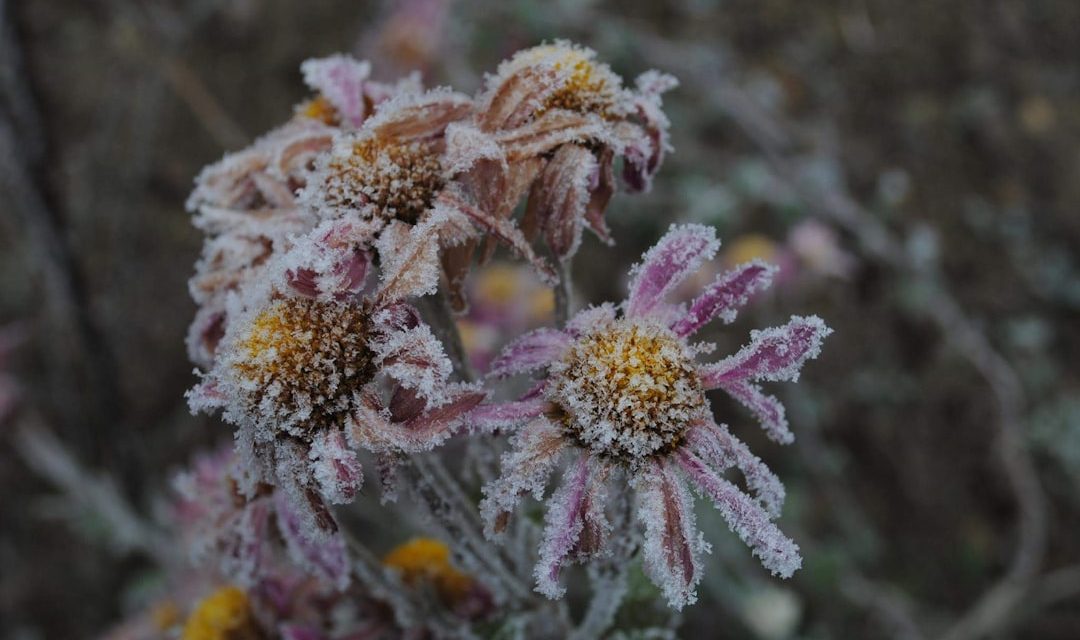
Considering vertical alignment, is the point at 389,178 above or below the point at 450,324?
above

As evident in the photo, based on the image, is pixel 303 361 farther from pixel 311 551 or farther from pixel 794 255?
pixel 794 255

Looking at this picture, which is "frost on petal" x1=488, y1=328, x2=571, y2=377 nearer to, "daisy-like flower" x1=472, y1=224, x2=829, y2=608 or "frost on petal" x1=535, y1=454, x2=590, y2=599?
"daisy-like flower" x1=472, y1=224, x2=829, y2=608

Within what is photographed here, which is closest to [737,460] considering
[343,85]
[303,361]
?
[303,361]

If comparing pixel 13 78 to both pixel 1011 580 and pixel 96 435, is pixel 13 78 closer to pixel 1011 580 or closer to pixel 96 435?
pixel 96 435

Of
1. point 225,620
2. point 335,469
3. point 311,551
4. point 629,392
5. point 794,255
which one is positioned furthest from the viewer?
point 794,255

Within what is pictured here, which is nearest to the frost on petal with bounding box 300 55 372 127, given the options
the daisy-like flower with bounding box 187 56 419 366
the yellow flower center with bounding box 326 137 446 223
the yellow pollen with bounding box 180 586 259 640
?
the daisy-like flower with bounding box 187 56 419 366

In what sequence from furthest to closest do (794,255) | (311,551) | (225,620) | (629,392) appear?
(794,255), (225,620), (311,551), (629,392)

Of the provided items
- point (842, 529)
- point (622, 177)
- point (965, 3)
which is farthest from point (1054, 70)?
point (622, 177)
